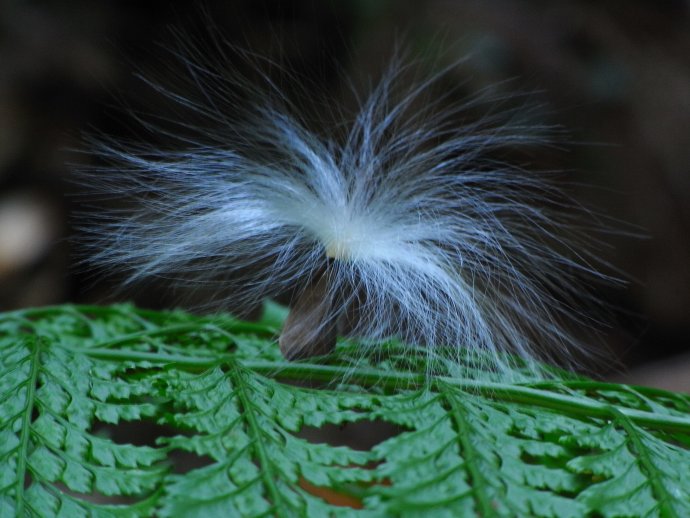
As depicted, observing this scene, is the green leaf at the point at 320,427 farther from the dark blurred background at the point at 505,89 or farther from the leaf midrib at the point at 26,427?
the dark blurred background at the point at 505,89

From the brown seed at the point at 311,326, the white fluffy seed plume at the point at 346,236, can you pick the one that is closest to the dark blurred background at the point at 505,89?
the white fluffy seed plume at the point at 346,236

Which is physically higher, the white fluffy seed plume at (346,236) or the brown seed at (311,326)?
the white fluffy seed plume at (346,236)

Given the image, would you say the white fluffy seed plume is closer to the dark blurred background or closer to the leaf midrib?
the leaf midrib

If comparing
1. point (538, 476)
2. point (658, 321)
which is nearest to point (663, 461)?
point (538, 476)

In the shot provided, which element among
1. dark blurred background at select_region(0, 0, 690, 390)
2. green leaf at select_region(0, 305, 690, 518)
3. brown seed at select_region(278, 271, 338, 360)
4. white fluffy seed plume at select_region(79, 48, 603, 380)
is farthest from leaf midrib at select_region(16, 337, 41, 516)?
dark blurred background at select_region(0, 0, 690, 390)

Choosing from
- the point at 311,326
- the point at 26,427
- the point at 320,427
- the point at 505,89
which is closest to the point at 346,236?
the point at 311,326
